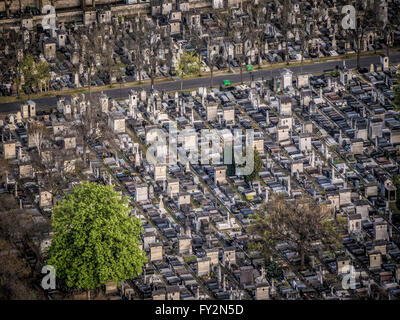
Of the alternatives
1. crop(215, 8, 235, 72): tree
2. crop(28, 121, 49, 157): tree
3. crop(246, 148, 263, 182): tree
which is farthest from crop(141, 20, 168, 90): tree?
crop(246, 148, 263, 182): tree

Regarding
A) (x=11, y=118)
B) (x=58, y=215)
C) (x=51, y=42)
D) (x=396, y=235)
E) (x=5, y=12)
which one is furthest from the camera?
(x=5, y=12)

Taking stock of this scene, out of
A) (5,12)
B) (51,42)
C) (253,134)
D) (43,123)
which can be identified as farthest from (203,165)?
(5,12)

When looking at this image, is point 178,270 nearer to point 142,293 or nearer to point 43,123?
point 142,293

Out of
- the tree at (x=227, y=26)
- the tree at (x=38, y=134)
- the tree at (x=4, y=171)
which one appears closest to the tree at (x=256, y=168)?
the tree at (x=38, y=134)

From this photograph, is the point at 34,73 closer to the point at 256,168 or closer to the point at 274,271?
the point at 256,168

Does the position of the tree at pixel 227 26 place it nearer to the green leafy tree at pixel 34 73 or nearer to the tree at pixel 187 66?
the tree at pixel 187 66
